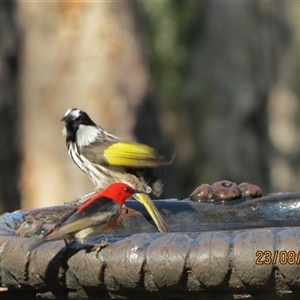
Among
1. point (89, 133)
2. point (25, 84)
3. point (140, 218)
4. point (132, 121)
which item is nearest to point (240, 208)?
point (140, 218)

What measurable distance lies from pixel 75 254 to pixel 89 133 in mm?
3198

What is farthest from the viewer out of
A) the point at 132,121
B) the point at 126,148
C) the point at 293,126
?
the point at 293,126

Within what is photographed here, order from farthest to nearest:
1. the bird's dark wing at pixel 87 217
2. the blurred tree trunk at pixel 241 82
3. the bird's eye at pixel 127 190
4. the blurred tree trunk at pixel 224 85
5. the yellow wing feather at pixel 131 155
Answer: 1. the blurred tree trunk at pixel 224 85
2. the blurred tree trunk at pixel 241 82
3. the yellow wing feather at pixel 131 155
4. the bird's eye at pixel 127 190
5. the bird's dark wing at pixel 87 217

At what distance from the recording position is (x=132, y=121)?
42.3 ft

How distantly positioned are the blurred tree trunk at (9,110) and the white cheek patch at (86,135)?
6290mm

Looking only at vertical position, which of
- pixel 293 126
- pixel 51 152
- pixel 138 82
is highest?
pixel 138 82

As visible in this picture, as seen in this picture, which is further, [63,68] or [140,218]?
[63,68]

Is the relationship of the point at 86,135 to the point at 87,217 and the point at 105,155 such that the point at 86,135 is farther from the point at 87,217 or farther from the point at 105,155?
the point at 87,217

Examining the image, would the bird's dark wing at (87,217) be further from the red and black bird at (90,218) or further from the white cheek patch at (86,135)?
the white cheek patch at (86,135)

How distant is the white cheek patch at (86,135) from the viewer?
7.25m

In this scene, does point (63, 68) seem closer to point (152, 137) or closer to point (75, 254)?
point (152, 137)

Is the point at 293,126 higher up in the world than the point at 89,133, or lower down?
lower down

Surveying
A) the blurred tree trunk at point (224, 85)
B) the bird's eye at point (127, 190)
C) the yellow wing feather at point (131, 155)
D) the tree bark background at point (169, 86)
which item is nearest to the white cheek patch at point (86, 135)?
the yellow wing feather at point (131, 155)

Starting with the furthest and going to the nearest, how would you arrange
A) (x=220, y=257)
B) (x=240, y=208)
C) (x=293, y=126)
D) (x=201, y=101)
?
(x=293, y=126) → (x=201, y=101) → (x=240, y=208) → (x=220, y=257)
